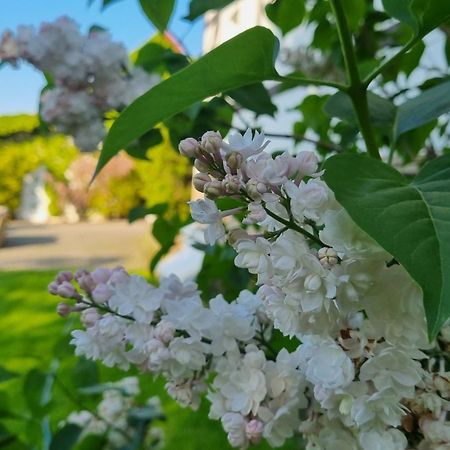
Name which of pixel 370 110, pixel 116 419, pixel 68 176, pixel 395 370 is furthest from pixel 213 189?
pixel 68 176

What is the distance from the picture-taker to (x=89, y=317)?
0.39m

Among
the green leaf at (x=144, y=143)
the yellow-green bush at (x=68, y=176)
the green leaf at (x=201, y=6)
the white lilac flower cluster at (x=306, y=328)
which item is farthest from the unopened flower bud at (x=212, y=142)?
the yellow-green bush at (x=68, y=176)

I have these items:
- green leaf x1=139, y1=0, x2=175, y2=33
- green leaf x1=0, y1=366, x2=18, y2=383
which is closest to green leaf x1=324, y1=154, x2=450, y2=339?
green leaf x1=139, y1=0, x2=175, y2=33

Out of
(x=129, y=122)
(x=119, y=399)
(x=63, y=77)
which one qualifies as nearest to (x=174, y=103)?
(x=129, y=122)

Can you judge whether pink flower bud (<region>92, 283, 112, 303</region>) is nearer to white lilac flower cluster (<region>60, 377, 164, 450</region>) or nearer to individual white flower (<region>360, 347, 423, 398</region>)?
individual white flower (<region>360, 347, 423, 398</region>)

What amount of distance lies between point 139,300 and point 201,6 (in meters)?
0.31

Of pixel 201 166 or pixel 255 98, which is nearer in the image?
pixel 201 166

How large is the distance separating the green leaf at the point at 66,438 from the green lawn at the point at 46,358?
8 cm

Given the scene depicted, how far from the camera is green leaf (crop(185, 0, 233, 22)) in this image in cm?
55

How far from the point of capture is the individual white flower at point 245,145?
26 cm

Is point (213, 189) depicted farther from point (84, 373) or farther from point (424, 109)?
point (84, 373)

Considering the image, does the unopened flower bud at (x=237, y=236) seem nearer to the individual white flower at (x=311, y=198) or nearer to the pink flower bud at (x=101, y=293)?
the individual white flower at (x=311, y=198)

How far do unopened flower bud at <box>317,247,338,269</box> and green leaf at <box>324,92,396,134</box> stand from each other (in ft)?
0.95

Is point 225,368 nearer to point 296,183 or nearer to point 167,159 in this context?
point 296,183
